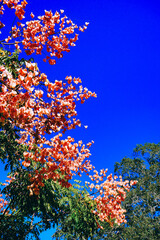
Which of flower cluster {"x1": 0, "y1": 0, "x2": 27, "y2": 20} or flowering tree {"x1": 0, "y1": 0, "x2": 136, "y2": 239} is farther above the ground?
flower cluster {"x1": 0, "y1": 0, "x2": 27, "y2": 20}

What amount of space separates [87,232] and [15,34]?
487 centimetres

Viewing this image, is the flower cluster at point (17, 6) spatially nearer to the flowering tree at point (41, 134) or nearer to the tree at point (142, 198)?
the flowering tree at point (41, 134)

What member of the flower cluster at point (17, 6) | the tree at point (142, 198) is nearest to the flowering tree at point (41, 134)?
the flower cluster at point (17, 6)

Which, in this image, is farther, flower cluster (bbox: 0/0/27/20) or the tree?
the tree

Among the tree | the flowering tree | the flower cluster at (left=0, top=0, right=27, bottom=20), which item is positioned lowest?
the flowering tree

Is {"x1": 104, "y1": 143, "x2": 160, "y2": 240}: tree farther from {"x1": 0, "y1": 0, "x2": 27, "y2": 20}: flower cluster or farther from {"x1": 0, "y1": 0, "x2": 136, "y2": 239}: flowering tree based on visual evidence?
{"x1": 0, "y1": 0, "x2": 27, "y2": 20}: flower cluster

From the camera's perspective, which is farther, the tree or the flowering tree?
the tree

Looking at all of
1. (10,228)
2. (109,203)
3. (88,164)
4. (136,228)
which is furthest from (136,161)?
(10,228)

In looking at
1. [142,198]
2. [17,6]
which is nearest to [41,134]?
[17,6]

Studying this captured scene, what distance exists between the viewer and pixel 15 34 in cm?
369

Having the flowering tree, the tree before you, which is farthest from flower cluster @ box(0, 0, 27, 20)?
the tree

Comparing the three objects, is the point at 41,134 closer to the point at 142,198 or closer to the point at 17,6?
the point at 17,6

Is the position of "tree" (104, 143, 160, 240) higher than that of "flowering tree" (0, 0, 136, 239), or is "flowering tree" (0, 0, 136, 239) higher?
"tree" (104, 143, 160, 240)

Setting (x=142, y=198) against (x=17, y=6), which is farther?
(x=142, y=198)
